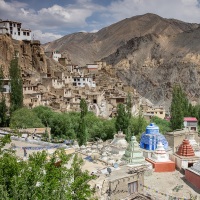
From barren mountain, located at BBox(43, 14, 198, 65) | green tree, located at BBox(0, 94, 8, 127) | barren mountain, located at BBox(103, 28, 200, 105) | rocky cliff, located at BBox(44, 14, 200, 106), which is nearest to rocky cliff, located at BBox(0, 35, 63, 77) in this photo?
green tree, located at BBox(0, 94, 8, 127)

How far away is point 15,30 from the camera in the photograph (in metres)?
44.6

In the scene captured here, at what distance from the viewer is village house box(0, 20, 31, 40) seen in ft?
141

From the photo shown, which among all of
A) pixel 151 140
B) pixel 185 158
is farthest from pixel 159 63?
pixel 185 158

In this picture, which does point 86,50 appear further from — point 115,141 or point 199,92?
point 115,141

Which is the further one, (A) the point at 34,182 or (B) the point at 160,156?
(B) the point at 160,156

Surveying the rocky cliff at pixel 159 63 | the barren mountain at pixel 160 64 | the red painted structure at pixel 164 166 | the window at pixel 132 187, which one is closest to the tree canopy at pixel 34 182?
Answer: the window at pixel 132 187

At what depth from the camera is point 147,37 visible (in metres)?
93.1

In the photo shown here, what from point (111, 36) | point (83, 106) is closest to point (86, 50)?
point (111, 36)

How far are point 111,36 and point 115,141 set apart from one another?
121 metres

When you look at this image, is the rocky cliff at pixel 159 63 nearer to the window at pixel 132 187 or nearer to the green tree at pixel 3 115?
the green tree at pixel 3 115

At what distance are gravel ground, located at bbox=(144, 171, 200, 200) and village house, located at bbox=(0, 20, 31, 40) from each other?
3383 cm

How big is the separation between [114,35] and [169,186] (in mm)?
126490

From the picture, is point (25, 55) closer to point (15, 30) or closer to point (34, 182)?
point (15, 30)

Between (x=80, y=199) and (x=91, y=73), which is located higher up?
(x=91, y=73)
